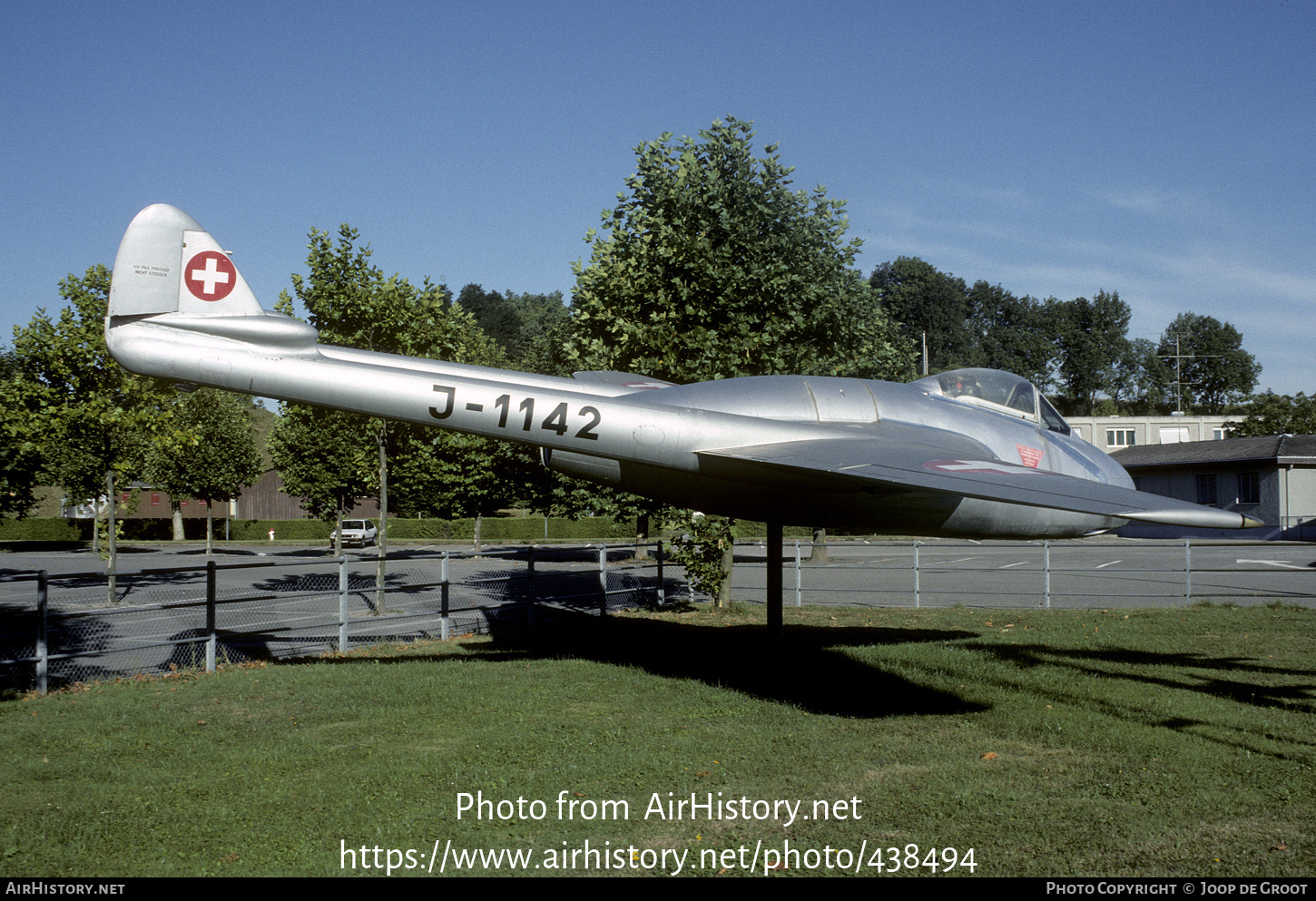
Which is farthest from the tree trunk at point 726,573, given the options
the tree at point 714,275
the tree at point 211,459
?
the tree at point 211,459

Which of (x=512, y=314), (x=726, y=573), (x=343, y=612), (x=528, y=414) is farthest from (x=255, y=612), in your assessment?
(x=512, y=314)

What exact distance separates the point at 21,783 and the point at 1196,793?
880 centimetres

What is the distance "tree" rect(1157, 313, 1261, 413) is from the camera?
4921 inches

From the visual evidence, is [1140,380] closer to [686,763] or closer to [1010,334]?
[1010,334]

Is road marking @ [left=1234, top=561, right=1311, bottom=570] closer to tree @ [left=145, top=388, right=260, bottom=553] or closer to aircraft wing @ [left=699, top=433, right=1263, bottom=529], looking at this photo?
aircraft wing @ [left=699, top=433, right=1263, bottom=529]

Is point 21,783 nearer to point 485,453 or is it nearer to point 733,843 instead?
point 733,843

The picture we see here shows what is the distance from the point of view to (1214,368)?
410 feet

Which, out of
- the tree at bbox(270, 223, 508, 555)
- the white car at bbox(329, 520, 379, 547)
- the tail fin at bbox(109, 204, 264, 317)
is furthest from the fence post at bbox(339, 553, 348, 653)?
the white car at bbox(329, 520, 379, 547)

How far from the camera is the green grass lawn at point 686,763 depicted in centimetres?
536

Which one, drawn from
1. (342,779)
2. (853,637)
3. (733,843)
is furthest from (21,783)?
(853,637)

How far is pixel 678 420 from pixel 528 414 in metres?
1.54

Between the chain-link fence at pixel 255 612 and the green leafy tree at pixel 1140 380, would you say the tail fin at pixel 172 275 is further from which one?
the green leafy tree at pixel 1140 380

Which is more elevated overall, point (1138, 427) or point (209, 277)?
point (1138, 427)

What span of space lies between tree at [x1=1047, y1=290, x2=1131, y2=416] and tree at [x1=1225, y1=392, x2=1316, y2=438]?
1638 inches
